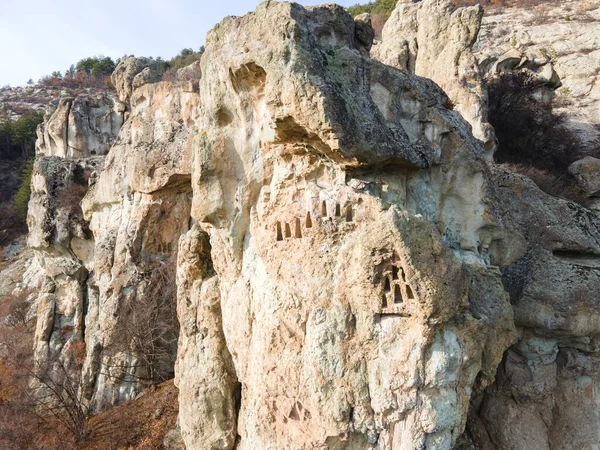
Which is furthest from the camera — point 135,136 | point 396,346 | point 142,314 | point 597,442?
point 135,136

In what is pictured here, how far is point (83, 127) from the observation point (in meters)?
26.6

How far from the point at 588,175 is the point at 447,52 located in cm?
578

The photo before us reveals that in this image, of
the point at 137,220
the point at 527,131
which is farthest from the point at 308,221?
the point at 527,131

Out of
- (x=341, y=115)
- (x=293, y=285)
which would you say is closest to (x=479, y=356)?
(x=293, y=285)

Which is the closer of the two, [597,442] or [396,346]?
[396,346]

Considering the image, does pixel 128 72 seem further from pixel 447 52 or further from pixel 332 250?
pixel 332 250

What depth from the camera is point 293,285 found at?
5.48 meters

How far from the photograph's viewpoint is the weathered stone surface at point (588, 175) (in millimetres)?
11922

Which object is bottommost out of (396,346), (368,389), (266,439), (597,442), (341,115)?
(597,442)

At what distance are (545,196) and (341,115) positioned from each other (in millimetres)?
5110

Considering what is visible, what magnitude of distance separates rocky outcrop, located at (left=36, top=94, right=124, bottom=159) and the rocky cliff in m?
22.2

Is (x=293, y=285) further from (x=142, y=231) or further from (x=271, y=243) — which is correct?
(x=142, y=231)

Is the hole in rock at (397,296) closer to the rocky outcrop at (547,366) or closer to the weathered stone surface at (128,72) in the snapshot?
the rocky outcrop at (547,366)

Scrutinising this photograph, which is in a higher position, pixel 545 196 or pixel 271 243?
pixel 545 196
